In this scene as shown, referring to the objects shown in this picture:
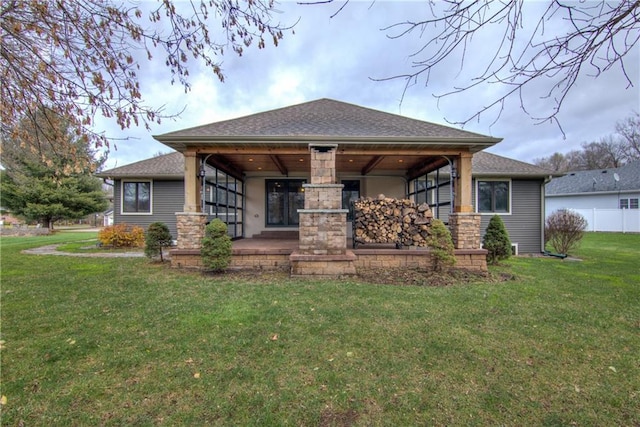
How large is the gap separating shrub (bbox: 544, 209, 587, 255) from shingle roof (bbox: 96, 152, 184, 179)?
43.5ft

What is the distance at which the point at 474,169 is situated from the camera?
10203 mm

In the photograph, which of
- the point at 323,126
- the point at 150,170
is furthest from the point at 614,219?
the point at 150,170

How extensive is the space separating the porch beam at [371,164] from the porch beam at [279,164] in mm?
2540

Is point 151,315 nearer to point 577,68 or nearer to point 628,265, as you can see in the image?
point 577,68

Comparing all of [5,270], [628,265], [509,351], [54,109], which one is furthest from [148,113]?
[628,265]

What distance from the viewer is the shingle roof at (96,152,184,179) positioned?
1066 centimetres

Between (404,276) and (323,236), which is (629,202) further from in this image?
(323,236)

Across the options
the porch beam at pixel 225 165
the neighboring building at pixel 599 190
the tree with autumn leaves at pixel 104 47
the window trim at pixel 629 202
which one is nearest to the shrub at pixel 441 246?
the tree with autumn leaves at pixel 104 47

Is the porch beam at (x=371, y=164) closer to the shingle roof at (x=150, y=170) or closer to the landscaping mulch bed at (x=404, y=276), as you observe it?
the landscaping mulch bed at (x=404, y=276)

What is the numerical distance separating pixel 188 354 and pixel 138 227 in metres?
10.2

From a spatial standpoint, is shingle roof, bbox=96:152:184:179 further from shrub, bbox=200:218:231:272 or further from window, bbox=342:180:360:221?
window, bbox=342:180:360:221

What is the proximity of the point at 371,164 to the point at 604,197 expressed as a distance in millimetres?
21146

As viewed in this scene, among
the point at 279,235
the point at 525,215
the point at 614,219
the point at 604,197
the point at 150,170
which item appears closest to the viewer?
the point at 279,235

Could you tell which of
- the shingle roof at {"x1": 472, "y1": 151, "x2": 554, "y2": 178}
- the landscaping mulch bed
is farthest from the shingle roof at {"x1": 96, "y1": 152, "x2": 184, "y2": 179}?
the shingle roof at {"x1": 472, "y1": 151, "x2": 554, "y2": 178}
